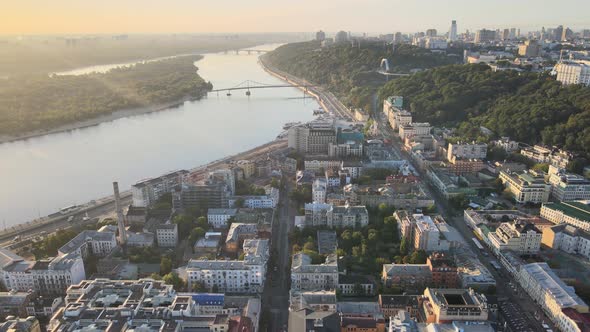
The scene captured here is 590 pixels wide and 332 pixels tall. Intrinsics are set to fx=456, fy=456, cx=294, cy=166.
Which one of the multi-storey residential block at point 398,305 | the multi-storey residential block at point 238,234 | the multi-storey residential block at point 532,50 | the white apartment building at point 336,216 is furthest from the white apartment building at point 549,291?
the multi-storey residential block at point 532,50

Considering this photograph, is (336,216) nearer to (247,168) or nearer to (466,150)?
(247,168)

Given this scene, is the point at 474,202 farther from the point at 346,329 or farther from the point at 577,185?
the point at 346,329

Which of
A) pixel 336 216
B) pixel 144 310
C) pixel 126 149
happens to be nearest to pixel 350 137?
pixel 336 216

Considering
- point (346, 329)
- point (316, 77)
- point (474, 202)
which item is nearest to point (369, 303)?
point (346, 329)

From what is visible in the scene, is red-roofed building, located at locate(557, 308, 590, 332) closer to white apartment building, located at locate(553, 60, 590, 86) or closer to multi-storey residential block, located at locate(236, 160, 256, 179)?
multi-storey residential block, located at locate(236, 160, 256, 179)

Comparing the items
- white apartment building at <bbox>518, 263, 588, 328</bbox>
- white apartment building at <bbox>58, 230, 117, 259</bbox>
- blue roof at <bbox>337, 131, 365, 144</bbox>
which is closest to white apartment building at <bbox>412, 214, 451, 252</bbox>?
white apartment building at <bbox>518, 263, 588, 328</bbox>

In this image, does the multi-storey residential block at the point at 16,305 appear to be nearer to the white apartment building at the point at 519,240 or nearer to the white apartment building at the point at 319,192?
the white apartment building at the point at 319,192
